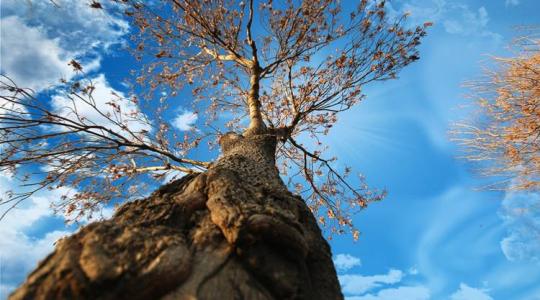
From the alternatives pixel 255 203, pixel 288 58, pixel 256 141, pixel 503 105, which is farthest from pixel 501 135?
pixel 255 203

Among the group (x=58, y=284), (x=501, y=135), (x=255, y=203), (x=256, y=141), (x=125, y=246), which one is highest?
(x=501, y=135)

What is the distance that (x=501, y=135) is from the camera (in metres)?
→ 5.91

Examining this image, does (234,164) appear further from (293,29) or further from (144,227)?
(293,29)

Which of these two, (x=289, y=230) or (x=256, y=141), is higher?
(x=256, y=141)

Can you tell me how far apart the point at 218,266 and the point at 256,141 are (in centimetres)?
275

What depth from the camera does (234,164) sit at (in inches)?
111

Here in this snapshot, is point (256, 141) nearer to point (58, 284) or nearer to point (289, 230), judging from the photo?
point (289, 230)

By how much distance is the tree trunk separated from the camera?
121cm

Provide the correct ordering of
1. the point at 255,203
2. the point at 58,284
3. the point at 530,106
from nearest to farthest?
the point at 58,284
the point at 255,203
the point at 530,106

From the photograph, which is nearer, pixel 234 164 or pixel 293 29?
pixel 234 164

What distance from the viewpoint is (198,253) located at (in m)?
1.50

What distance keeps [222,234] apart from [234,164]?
1211 millimetres

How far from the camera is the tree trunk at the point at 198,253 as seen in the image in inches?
47.7

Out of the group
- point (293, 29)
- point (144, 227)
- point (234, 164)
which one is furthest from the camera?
point (293, 29)
